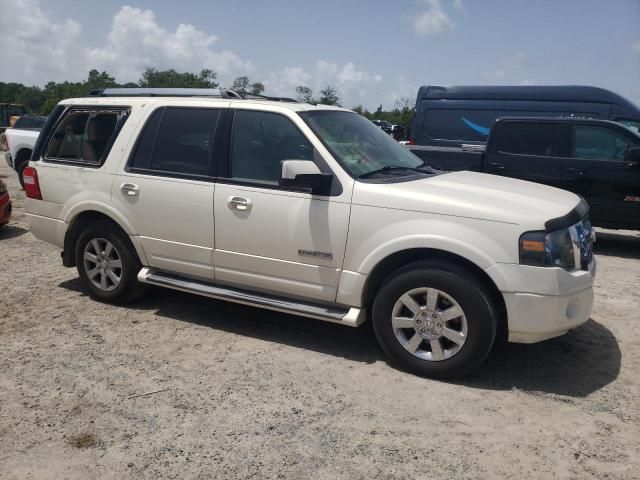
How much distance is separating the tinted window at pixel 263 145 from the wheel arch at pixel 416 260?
3.23ft

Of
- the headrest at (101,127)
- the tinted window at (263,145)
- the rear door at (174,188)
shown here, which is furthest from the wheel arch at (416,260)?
the headrest at (101,127)

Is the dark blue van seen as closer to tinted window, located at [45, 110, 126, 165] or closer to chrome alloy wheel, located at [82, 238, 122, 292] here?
tinted window, located at [45, 110, 126, 165]

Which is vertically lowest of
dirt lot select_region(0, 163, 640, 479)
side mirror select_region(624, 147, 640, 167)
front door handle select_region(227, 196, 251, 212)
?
dirt lot select_region(0, 163, 640, 479)

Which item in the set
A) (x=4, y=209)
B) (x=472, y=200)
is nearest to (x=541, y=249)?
(x=472, y=200)

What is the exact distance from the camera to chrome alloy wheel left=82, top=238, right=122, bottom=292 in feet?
16.9

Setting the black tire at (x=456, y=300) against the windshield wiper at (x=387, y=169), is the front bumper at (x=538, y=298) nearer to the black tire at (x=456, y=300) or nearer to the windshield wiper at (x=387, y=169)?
the black tire at (x=456, y=300)

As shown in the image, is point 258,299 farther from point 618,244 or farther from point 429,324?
point 618,244

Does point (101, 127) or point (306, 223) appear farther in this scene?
point (101, 127)

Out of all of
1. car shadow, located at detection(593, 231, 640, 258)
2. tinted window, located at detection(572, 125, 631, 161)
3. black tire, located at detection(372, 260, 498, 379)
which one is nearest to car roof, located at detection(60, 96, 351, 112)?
black tire, located at detection(372, 260, 498, 379)

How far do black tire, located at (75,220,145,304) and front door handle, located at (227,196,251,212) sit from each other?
1.23 m

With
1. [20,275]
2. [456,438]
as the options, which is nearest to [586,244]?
[456,438]

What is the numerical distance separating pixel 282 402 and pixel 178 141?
94.1 inches

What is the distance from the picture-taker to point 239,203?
431cm

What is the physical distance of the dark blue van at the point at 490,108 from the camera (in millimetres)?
11734
